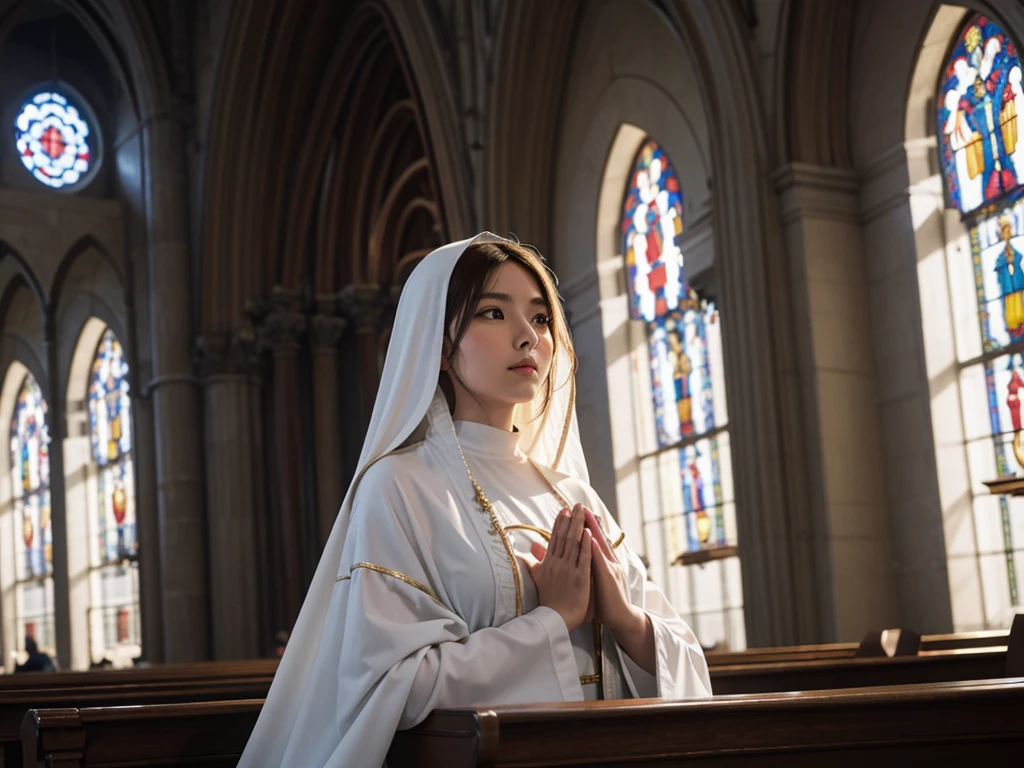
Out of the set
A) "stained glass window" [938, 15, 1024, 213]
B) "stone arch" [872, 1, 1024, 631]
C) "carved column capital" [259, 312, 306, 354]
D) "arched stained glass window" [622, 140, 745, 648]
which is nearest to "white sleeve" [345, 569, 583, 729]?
"stone arch" [872, 1, 1024, 631]

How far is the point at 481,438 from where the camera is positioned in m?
2.33

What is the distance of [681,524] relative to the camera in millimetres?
10094

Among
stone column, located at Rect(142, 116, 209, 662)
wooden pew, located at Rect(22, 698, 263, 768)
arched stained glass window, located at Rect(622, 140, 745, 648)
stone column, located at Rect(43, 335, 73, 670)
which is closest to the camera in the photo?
wooden pew, located at Rect(22, 698, 263, 768)

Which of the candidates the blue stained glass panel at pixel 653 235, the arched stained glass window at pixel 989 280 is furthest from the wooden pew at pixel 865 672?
the blue stained glass panel at pixel 653 235

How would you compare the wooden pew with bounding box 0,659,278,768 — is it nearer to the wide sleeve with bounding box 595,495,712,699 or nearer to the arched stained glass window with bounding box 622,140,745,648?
the wide sleeve with bounding box 595,495,712,699

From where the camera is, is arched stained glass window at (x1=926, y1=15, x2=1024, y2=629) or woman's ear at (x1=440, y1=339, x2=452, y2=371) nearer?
woman's ear at (x1=440, y1=339, x2=452, y2=371)

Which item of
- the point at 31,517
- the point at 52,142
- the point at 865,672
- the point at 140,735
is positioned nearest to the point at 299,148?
the point at 52,142

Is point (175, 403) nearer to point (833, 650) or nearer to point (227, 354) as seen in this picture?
point (227, 354)

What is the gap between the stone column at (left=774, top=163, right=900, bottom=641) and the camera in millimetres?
7434

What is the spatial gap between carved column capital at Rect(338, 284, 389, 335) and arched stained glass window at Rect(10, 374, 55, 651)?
7.05m

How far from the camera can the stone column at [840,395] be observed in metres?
7.43

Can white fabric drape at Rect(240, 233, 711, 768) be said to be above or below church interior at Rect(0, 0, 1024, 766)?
below

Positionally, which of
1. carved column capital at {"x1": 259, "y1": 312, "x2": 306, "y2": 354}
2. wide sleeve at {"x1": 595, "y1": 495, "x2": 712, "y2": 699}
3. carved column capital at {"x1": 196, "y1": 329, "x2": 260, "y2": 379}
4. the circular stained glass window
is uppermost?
the circular stained glass window

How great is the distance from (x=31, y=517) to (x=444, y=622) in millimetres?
19892
